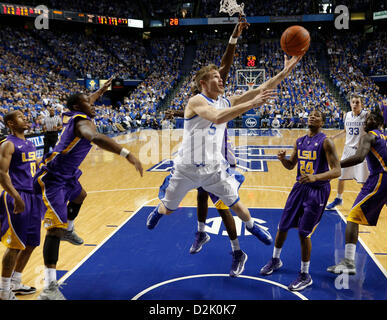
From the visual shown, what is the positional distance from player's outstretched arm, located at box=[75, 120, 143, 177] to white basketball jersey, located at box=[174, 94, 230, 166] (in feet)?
2.26

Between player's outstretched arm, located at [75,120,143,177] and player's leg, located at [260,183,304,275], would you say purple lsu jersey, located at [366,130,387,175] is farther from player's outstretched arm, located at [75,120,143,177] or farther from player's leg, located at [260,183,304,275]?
player's outstretched arm, located at [75,120,143,177]

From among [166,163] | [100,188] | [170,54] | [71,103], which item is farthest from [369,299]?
[170,54]

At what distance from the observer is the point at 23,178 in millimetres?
3617

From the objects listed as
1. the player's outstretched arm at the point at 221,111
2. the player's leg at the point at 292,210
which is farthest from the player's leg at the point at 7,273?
the player's leg at the point at 292,210

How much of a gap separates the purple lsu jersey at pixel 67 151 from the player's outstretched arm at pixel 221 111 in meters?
1.01

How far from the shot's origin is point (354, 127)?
6.43 metres

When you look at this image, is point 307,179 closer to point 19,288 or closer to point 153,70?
point 19,288

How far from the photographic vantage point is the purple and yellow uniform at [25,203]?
346cm

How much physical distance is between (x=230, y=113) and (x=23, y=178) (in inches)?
85.1

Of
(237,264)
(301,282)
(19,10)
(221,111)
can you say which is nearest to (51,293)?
(237,264)

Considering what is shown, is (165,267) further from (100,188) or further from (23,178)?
(100,188)

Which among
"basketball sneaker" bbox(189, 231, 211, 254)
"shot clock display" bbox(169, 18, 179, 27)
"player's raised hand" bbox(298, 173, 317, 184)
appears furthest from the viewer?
"shot clock display" bbox(169, 18, 179, 27)

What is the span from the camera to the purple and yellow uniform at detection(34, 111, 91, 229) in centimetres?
346

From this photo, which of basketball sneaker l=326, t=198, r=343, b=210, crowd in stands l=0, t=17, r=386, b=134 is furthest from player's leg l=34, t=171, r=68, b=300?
crowd in stands l=0, t=17, r=386, b=134
